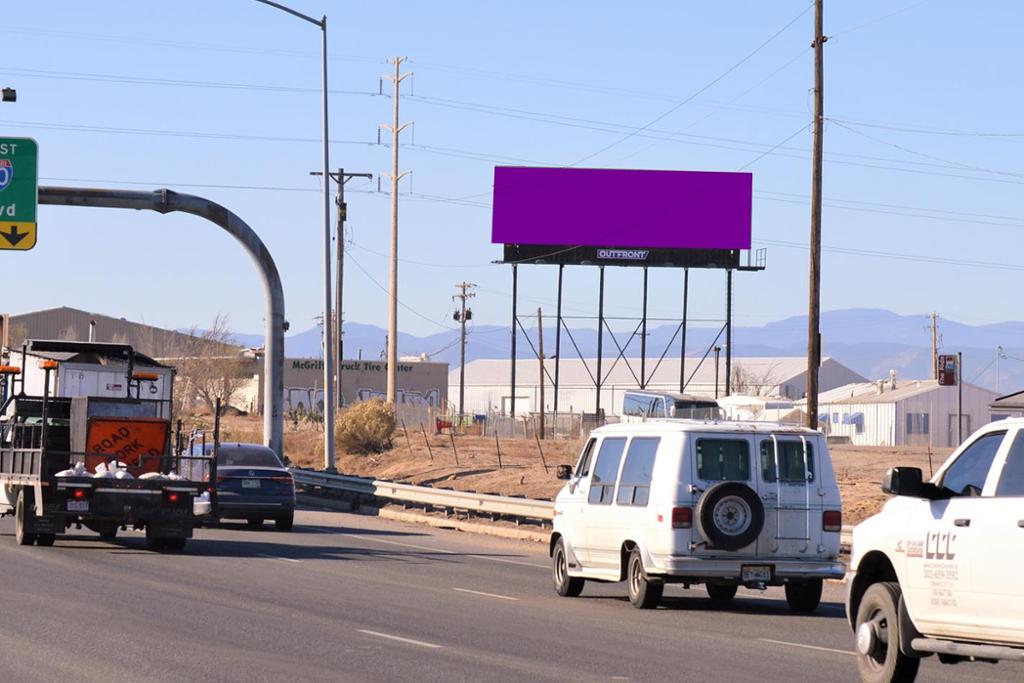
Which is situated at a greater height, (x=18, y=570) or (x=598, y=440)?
(x=598, y=440)

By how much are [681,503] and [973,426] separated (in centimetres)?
8255

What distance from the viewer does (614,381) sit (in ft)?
486

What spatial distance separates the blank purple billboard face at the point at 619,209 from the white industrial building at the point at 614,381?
171ft

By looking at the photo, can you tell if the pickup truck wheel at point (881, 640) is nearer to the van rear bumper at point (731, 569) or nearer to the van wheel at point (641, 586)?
the van rear bumper at point (731, 569)

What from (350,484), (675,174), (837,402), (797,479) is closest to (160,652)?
(797,479)

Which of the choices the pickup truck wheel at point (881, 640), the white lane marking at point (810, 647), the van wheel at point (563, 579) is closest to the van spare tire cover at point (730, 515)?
the white lane marking at point (810, 647)

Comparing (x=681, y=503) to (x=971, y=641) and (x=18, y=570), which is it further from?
(x=18, y=570)

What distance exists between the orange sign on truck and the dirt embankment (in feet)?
40.8

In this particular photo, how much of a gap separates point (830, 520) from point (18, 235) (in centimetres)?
2326

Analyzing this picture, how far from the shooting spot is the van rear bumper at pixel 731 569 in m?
17.0

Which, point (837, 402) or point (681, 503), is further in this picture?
point (837, 402)

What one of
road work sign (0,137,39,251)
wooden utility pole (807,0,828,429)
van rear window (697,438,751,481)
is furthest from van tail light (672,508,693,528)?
road work sign (0,137,39,251)

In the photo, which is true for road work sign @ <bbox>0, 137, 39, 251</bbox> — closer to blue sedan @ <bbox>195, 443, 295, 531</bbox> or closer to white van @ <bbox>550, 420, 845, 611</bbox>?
blue sedan @ <bbox>195, 443, 295, 531</bbox>

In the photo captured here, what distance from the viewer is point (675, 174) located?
76188 millimetres
